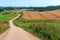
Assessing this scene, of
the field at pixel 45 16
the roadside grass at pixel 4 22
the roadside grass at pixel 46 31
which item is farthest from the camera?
the field at pixel 45 16

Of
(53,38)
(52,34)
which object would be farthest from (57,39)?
(52,34)

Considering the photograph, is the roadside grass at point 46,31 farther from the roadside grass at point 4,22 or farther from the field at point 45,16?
the field at point 45,16

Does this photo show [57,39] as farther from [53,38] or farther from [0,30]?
[0,30]

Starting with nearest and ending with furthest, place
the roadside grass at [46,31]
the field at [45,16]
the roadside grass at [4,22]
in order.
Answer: the roadside grass at [46,31] → the roadside grass at [4,22] → the field at [45,16]

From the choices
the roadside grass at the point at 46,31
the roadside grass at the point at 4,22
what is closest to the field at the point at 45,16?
the roadside grass at the point at 4,22

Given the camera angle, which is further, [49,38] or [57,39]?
[49,38]

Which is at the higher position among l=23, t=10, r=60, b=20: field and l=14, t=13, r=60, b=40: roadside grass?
l=14, t=13, r=60, b=40: roadside grass

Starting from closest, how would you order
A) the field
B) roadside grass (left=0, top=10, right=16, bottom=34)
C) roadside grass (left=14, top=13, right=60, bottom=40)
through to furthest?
1. roadside grass (left=14, top=13, right=60, bottom=40)
2. roadside grass (left=0, top=10, right=16, bottom=34)
3. the field

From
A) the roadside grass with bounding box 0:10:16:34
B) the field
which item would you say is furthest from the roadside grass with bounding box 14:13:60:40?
the field

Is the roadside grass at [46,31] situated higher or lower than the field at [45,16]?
higher

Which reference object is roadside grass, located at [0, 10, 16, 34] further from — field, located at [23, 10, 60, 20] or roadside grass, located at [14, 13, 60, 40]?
field, located at [23, 10, 60, 20]

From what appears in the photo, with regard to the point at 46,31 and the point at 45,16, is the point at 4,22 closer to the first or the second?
the point at 45,16
